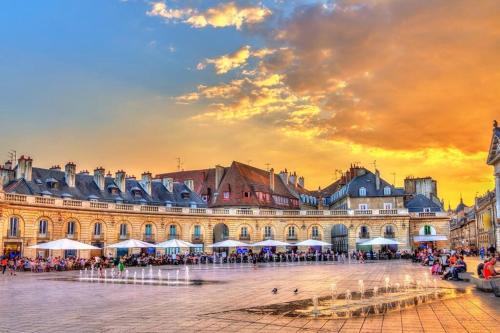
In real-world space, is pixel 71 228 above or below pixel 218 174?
below

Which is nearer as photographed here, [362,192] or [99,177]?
[99,177]

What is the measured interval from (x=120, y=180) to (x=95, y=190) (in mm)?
3790

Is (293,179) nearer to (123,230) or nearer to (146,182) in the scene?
(146,182)

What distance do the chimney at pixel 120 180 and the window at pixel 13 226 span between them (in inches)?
646

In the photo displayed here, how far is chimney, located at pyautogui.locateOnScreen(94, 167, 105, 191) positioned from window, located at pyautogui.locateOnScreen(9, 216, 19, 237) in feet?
46.1

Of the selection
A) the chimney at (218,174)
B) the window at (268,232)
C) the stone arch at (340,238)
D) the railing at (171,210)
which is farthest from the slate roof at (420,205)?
the chimney at (218,174)

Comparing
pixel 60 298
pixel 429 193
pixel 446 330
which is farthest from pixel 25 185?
pixel 429 193

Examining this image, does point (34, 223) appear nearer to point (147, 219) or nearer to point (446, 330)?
point (147, 219)

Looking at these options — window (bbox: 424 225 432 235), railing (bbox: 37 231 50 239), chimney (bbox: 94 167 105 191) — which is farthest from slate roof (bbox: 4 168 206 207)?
window (bbox: 424 225 432 235)

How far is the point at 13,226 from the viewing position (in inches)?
1793

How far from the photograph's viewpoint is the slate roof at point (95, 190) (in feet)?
170

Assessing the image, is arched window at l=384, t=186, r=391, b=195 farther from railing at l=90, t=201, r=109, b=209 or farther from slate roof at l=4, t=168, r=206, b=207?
railing at l=90, t=201, r=109, b=209

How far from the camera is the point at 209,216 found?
63.4m

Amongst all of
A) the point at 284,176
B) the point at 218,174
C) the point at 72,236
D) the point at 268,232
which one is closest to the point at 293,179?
the point at 284,176
